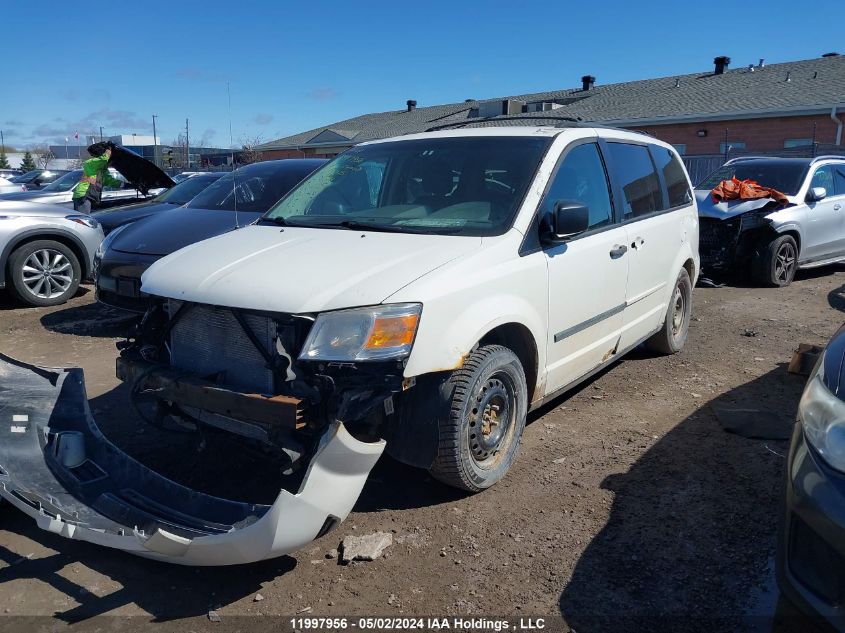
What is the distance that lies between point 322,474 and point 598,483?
1.79 metres

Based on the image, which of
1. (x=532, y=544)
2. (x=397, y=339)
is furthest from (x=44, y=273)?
(x=532, y=544)

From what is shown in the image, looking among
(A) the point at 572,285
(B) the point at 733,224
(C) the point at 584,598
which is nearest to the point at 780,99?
(B) the point at 733,224

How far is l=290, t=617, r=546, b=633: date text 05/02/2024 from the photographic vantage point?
271 cm

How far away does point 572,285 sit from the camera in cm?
410

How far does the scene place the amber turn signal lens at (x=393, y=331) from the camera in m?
2.99

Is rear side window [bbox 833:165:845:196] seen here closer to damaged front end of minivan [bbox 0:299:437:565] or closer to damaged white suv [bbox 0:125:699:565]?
damaged white suv [bbox 0:125:699:565]

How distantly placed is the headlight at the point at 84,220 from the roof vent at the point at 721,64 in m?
25.7

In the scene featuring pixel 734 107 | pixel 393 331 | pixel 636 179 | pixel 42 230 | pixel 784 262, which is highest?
pixel 734 107

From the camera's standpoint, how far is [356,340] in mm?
2979

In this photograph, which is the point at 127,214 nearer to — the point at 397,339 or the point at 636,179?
the point at 636,179

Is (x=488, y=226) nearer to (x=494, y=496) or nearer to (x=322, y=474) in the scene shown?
(x=494, y=496)

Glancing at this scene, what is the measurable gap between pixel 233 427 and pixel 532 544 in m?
1.50

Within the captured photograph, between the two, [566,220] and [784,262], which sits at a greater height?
[566,220]

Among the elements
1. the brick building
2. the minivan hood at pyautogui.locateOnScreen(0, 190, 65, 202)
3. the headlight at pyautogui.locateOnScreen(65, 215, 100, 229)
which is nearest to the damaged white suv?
the headlight at pyautogui.locateOnScreen(65, 215, 100, 229)
